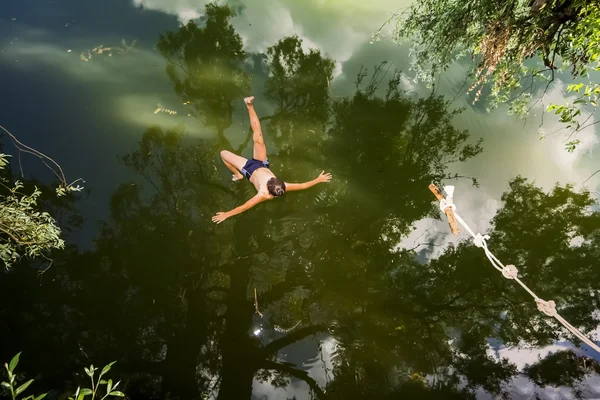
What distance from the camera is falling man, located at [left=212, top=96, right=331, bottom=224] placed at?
4.42 metres

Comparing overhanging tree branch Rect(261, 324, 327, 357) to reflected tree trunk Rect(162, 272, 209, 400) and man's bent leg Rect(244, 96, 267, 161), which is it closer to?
reflected tree trunk Rect(162, 272, 209, 400)

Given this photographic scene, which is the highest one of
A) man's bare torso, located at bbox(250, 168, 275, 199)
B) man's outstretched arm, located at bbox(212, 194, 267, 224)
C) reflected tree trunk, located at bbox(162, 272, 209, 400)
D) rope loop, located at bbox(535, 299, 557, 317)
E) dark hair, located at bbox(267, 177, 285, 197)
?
man's bare torso, located at bbox(250, 168, 275, 199)

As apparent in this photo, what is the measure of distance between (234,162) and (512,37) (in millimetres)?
4642

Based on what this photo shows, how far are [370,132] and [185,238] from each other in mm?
4127

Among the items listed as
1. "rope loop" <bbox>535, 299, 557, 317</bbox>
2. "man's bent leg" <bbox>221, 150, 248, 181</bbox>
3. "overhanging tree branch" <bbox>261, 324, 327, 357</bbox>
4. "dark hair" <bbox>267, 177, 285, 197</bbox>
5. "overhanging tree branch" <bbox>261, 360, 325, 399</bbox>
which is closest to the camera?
"rope loop" <bbox>535, 299, 557, 317</bbox>

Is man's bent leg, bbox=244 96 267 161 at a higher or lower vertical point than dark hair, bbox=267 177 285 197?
higher

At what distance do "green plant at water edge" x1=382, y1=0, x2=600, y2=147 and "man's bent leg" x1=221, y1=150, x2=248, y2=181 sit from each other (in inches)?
148

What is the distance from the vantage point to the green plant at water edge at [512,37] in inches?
142

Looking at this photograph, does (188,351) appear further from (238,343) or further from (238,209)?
(238,209)

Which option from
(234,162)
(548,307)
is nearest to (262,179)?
(234,162)

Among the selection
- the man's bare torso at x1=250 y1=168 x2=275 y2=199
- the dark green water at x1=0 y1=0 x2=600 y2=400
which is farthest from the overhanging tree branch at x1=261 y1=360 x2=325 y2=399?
the man's bare torso at x1=250 y1=168 x2=275 y2=199

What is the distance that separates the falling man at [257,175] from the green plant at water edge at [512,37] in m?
3.09

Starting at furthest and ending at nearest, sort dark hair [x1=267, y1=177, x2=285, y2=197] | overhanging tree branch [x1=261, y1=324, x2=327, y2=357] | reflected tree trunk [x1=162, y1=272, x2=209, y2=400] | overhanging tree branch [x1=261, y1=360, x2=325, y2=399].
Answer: overhanging tree branch [x1=261, y1=324, x2=327, y2=357] < overhanging tree branch [x1=261, y1=360, x2=325, y2=399] < reflected tree trunk [x1=162, y1=272, x2=209, y2=400] < dark hair [x1=267, y1=177, x2=285, y2=197]

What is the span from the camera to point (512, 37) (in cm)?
475
